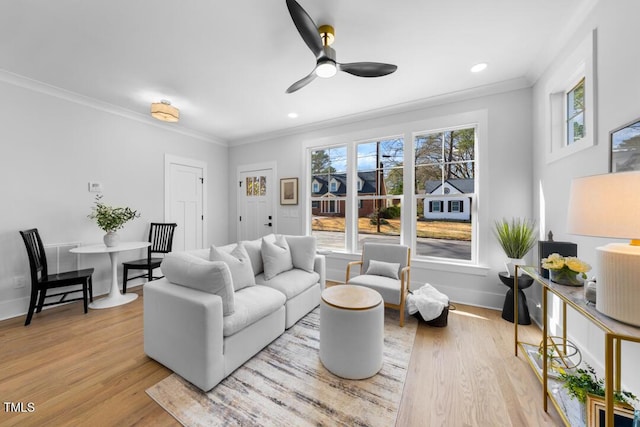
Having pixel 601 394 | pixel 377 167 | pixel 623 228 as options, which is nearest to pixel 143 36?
pixel 377 167

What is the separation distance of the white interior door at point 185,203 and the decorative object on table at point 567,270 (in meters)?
4.91

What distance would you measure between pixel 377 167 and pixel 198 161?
342cm

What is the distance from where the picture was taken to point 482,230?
299 cm

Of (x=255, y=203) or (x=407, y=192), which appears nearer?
(x=407, y=192)

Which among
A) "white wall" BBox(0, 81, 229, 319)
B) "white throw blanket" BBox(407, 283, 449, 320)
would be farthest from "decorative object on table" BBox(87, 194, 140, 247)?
"white throw blanket" BBox(407, 283, 449, 320)

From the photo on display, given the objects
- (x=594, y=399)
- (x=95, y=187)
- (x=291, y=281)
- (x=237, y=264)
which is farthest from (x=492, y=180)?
(x=95, y=187)

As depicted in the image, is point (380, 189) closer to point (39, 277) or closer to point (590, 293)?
point (590, 293)

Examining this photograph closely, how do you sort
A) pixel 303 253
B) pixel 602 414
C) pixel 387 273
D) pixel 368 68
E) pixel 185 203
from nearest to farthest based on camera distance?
pixel 602 414
pixel 368 68
pixel 387 273
pixel 303 253
pixel 185 203

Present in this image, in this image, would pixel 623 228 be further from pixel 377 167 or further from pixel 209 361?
pixel 377 167

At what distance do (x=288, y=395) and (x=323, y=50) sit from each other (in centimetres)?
248

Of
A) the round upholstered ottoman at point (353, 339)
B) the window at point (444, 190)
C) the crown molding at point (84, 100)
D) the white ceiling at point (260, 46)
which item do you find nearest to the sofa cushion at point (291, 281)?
the round upholstered ottoman at point (353, 339)

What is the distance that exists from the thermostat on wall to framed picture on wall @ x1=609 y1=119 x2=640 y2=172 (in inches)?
207

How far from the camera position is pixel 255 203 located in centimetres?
496

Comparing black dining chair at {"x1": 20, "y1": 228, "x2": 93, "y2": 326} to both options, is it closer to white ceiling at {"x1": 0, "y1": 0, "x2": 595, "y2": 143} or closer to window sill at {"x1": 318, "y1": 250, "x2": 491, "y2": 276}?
white ceiling at {"x1": 0, "y1": 0, "x2": 595, "y2": 143}
